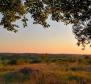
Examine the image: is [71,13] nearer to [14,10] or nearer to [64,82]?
[14,10]

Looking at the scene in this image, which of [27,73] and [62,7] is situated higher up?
[62,7]

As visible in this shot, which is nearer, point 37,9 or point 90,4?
point 37,9

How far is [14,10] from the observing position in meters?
18.3

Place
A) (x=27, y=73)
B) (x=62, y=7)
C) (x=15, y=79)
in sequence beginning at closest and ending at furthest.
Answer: (x=62, y=7) < (x=15, y=79) < (x=27, y=73)

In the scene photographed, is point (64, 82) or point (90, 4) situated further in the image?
point (64, 82)

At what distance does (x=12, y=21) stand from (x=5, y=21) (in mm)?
396

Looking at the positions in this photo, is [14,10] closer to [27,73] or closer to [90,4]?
[90,4]

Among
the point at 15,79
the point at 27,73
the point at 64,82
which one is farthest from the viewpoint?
the point at 27,73

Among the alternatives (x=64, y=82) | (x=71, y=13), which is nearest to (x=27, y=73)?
(x=64, y=82)

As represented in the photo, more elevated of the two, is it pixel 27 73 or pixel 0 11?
pixel 0 11

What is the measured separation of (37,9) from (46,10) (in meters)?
0.79

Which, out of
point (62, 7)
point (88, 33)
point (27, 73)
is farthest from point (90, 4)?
point (27, 73)

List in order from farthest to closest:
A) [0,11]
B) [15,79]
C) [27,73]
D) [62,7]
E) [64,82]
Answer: [27,73]
[15,79]
[64,82]
[62,7]
[0,11]

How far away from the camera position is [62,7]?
63.4 ft
